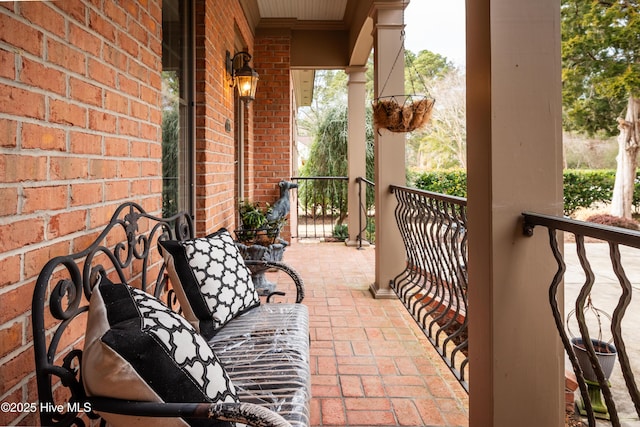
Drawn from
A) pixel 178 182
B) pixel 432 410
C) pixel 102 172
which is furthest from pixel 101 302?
pixel 178 182

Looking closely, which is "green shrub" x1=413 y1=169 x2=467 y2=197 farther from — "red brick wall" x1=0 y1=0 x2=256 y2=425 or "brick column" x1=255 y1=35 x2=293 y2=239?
"red brick wall" x1=0 y1=0 x2=256 y2=425

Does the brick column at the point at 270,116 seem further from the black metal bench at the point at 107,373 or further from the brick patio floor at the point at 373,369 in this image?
the black metal bench at the point at 107,373

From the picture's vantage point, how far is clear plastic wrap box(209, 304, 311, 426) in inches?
43.1

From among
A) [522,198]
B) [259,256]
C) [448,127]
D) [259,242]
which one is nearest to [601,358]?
→ [522,198]

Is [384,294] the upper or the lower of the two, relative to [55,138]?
lower

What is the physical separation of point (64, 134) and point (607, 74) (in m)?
9.81

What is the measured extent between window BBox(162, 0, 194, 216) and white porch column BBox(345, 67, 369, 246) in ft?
10.3

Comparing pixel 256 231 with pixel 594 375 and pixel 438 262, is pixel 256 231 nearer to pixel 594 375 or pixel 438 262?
pixel 438 262

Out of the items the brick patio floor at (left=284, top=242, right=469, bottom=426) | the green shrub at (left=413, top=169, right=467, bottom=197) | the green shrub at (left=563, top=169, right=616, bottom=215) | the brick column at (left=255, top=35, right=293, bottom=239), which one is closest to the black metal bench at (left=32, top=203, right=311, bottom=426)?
the brick patio floor at (left=284, top=242, right=469, bottom=426)

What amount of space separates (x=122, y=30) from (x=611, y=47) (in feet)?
31.8

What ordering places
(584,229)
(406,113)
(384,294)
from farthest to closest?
(384,294)
(406,113)
(584,229)

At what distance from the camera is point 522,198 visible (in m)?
1.27

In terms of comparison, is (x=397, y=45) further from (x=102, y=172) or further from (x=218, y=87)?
(x=102, y=172)

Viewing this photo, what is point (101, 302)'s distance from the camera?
89cm
